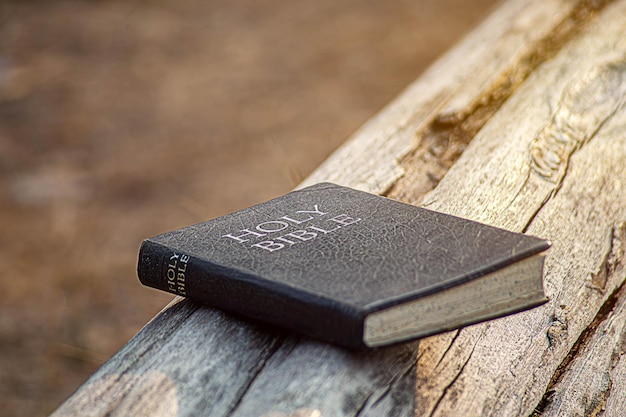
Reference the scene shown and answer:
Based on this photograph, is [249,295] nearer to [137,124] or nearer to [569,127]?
[569,127]

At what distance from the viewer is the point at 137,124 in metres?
3.79

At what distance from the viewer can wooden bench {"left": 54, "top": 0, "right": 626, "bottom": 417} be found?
0.74 m

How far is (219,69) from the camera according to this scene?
14.5 ft

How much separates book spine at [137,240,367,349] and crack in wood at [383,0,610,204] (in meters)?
0.46

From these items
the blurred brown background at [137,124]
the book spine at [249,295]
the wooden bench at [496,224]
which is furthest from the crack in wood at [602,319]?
the blurred brown background at [137,124]

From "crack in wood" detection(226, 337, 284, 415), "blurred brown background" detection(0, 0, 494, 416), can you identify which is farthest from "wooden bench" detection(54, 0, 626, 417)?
"blurred brown background" detection(0, 0, 494, 416)

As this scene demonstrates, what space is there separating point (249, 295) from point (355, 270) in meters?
0.13

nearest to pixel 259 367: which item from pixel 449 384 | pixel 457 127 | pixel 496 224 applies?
pixel 449 384

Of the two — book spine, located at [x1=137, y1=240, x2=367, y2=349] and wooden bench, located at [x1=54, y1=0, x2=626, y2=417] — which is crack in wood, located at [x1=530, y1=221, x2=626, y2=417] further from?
book spine, located at [x1=137, y1=240, x2=367, y2=349]

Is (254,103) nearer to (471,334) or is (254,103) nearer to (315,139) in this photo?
(315,139)

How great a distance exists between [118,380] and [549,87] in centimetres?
117

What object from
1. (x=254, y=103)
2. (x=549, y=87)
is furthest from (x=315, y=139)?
(x=549, y=87)

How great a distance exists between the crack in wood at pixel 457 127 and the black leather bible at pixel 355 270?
29 cm

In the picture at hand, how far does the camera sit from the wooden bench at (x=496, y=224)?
74cm
